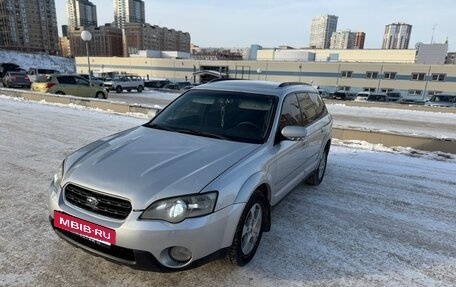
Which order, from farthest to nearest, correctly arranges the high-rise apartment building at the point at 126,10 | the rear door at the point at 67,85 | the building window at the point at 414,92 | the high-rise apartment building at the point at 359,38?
the high-rise apartment building at the point at 359,38
the high-rise apartment building at the point at 126,10
the building window at the point at 414,92
the rear door at the point at 67,85

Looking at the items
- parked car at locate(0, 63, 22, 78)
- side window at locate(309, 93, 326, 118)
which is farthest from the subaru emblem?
parked car at locate(0, 63, 22, 78)

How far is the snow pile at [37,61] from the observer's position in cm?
7078

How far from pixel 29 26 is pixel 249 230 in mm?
101873

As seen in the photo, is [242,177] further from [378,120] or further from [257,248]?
[378,120]

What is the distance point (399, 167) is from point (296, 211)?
346cm

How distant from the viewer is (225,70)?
68500 millimetres

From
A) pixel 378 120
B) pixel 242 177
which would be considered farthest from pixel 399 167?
pixel 378 120

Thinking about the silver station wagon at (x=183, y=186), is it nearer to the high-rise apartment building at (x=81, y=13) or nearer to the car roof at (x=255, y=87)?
the car roof at (x=255, y=87)

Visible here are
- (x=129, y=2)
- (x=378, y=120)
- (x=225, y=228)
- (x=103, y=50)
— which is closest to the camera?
(x=225, y=228)

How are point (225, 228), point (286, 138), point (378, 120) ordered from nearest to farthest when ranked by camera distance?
point (225, 228) < point (286, 138) < point (378, 120)

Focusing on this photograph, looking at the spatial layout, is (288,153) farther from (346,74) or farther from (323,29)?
(323,29)

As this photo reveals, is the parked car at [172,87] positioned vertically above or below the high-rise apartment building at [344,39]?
below

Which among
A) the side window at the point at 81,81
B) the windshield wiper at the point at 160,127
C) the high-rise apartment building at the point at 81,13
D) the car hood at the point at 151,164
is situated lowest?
the side window at the point at 81,81

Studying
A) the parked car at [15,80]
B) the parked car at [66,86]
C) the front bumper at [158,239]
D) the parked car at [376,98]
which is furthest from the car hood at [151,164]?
the parked car at [376,98]
